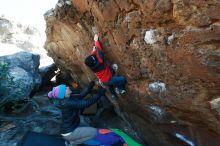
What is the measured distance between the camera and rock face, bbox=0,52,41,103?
28.6 ft

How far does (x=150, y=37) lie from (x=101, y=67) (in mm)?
1271

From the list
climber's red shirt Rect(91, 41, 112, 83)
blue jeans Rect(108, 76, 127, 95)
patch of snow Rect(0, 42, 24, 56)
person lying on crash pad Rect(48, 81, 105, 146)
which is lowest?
person lying on crash pad Rect(48, 81, 105, 146)

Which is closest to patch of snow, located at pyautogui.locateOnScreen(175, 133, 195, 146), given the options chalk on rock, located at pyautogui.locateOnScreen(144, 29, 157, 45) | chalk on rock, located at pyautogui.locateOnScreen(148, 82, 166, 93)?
chalk on rock, located at pyautogui.locateOnScreen(148, 82, 166, 93)

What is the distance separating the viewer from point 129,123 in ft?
23.1

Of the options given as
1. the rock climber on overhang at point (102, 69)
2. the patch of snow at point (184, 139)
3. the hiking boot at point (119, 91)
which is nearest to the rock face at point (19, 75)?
the hiking boot at point (119, 91)

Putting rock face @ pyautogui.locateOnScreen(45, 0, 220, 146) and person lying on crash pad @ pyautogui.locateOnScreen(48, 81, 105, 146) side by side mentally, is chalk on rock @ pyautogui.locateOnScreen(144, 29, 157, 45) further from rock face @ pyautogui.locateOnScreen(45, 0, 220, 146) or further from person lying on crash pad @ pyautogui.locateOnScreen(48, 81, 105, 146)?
person lying on crash pad @ pyautogui.locateOnScreen(48, 81, 105, 146)

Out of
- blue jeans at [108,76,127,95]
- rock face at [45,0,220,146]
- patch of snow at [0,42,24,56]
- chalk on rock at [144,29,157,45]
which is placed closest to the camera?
rock face at [45,0,220,146]

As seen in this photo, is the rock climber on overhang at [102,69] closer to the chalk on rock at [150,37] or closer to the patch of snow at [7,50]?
the chalk on rock at [150,37]

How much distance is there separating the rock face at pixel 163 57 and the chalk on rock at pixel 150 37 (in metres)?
0.01

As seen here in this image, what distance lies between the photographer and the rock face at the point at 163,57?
3996 millimetres

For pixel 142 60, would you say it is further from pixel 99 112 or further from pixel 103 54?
pixel 99 112

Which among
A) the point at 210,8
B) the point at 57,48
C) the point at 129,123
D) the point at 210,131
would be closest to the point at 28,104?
the point at 57,48

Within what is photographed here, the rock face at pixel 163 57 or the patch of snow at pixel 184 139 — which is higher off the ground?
the rock face at pixel 163 57

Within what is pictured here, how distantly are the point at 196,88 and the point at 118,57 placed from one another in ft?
5.15
